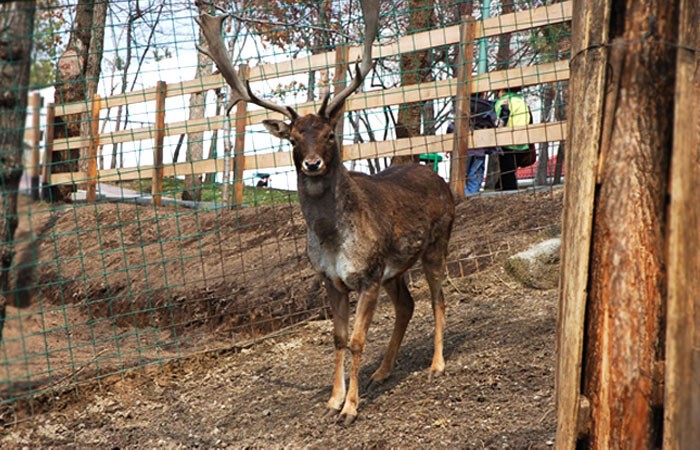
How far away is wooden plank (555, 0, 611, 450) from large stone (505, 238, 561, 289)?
4.25 meters

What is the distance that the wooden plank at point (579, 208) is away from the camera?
12.0 ft

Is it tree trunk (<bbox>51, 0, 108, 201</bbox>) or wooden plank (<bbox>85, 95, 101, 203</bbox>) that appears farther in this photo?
tree trunk (<bbox>51, 0, 108, 201</bbox>)

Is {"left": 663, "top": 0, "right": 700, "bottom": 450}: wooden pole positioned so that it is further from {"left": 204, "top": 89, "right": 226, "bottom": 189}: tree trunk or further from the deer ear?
{"left": 204, "top": 89, "right": 226, "bottom": 189}: tree trunk

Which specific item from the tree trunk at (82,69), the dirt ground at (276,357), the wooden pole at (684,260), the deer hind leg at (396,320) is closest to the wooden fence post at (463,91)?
the dirt ground at (276,357)

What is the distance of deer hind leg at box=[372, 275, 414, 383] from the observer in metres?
6.82

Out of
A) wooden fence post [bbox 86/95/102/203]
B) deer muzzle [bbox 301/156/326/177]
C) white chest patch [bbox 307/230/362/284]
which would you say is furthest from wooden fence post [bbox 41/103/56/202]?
white chest patch [bbox 307/230/362/284]

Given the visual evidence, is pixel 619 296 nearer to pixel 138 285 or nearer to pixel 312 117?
pixel 312 117

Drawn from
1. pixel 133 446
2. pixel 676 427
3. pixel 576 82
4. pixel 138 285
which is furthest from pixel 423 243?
pixel 138 285

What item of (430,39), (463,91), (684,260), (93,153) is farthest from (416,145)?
(684,260)

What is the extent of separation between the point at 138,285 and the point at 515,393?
18.7 ft

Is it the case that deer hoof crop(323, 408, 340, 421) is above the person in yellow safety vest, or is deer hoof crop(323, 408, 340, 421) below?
below

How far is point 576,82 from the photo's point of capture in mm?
3840

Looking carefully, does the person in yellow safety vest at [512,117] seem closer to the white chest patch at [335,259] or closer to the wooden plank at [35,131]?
the white chest patch at [335,259]

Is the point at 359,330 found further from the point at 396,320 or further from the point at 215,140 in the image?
the point at 215,140
